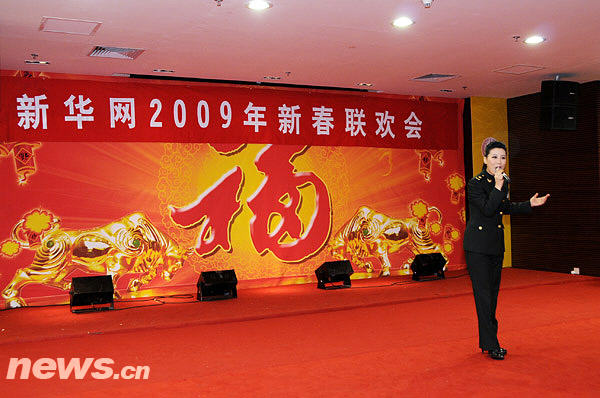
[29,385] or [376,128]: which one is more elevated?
[376,128]

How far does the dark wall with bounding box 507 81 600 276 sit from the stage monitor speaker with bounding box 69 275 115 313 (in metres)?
6.32

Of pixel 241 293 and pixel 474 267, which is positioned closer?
pixel 474 267

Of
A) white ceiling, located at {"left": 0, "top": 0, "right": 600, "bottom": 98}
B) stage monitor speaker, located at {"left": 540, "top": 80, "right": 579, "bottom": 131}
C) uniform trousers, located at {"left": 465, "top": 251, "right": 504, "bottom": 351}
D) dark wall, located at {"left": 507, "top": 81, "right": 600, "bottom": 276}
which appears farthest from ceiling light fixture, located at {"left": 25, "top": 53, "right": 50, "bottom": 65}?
dark wall, located at {"left": 507, "top": 81, "right": 600, "bottom": 276}

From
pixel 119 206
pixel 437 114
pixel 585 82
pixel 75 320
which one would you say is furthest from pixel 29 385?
pixel 585 82

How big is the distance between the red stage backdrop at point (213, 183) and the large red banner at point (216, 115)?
2cm

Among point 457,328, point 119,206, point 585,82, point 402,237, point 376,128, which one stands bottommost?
point 457,328

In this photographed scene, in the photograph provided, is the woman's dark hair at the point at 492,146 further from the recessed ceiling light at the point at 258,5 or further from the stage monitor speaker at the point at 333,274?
the stage monitor speaker at the point at 333,274

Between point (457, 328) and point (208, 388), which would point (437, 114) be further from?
point (208, 388)

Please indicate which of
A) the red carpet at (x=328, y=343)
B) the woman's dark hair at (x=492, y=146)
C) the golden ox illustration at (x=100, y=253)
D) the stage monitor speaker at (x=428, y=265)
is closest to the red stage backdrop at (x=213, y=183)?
the golden ox illustration at (x=100, y=253)

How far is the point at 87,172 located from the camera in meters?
7.04

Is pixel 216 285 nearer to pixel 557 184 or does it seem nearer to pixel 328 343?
pixel 328 343

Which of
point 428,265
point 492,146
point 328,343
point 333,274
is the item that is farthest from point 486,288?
point 428,265

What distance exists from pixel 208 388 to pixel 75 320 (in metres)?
2.80

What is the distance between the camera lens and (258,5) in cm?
470
